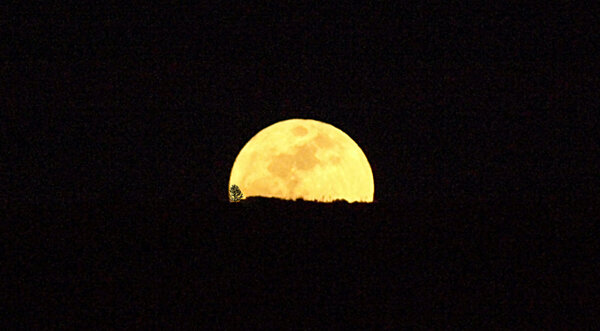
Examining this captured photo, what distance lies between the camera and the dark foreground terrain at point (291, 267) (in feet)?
30.1

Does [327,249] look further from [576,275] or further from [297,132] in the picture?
[297,132]

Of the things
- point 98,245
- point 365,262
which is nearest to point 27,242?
point 98,245

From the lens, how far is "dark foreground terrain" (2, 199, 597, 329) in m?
9.19

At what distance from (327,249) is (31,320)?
453 centimetres

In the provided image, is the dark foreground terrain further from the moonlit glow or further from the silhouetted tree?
the moonlit glow

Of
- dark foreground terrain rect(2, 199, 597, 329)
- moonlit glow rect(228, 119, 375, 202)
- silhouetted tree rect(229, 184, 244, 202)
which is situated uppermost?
moonlit glow rect(228, 119, 375, 202)

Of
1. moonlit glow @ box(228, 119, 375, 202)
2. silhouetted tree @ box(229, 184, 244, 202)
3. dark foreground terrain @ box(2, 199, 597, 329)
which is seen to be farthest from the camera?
moonlit glow @ box(228, 119, 375, 202)

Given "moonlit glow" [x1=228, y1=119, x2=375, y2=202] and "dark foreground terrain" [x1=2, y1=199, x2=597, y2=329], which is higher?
"moonlit glow" [x1=228, y1=119, x2=375, y2=202]

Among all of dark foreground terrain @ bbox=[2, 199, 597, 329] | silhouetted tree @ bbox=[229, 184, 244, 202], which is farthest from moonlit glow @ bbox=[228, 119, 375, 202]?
dark foreground terrain @ bbox=[2, 199, 597, 329]

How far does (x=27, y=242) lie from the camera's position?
31.0 feet

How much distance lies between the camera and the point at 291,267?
943cm

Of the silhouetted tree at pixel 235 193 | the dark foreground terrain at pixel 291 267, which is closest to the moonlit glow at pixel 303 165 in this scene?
the silhouetted tree at pixel 235 193

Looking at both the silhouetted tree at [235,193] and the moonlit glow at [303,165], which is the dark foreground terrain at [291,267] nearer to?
the silhouetted tree at [235,193]

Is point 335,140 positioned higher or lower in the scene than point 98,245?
higher
